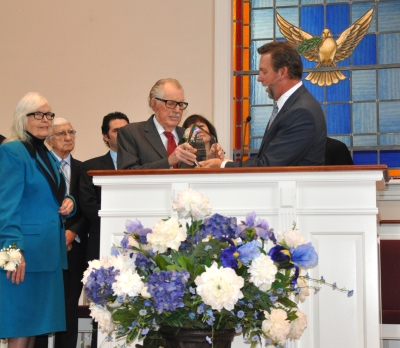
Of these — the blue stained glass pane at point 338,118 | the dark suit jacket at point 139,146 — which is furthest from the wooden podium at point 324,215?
the blue stained glass pane at point 338,118

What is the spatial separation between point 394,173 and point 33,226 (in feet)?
13.7

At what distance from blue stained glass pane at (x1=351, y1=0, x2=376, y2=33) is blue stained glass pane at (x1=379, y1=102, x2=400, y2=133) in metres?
0.80

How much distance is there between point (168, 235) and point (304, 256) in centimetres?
48

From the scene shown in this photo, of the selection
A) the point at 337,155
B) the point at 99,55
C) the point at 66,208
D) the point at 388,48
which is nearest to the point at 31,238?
the point at 66,208

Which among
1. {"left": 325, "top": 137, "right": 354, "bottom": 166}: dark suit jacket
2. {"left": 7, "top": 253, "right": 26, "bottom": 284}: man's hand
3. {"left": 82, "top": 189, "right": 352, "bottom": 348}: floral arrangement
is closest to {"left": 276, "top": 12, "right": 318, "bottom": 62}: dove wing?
{"left": 325, "top": 137, "right": 354, "bottom": 166}: dark suit jacket

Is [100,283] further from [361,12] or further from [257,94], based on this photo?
[361,12]

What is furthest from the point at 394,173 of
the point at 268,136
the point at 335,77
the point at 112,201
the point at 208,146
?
the point at 112,201

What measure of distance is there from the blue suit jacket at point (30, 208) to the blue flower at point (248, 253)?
2151 mm

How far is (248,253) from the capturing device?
2.51m

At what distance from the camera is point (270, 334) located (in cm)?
253

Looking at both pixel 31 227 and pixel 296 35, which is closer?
pixel 31 227

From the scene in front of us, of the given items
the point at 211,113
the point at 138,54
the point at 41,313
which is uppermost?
the point at 138,54

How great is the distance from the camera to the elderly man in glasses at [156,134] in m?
4.90

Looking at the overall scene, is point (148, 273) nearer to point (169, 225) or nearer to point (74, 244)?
point (169, 225)
